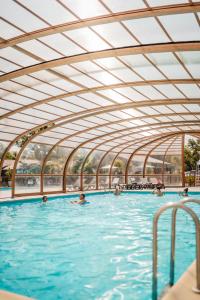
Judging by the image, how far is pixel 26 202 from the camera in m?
19.4

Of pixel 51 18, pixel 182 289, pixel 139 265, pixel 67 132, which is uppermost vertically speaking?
pixel 51 18

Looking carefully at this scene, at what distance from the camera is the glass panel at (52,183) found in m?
25.3

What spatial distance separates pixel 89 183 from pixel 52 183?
5796mm

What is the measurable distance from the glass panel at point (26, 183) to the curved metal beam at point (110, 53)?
12.0 m

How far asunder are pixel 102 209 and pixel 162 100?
6916 millimetres

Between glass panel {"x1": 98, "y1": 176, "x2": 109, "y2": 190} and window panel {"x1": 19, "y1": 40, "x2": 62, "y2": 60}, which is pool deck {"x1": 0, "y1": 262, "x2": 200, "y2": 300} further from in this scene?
glass panel {"x1": 98, "y1": 176, "x2": 109, "y2": 190}

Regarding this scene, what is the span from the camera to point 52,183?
2598 cm

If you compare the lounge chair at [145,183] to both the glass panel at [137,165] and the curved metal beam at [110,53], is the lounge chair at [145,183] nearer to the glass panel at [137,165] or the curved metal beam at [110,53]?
the glass panel at [137,165]

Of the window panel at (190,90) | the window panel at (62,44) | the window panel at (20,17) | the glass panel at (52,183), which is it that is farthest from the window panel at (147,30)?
the glass panel at (52,183)

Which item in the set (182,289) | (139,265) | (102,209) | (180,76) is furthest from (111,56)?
(102,209)

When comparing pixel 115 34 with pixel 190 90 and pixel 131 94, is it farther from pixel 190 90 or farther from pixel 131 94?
pixel 190 90

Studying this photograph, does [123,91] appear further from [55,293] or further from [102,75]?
[55,293]

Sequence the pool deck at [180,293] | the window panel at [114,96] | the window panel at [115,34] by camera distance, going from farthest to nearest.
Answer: the window panel at [114,96] < the window panel at [115,34] < the pool deck at [180,293]

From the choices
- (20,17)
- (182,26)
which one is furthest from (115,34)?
(20,17)
